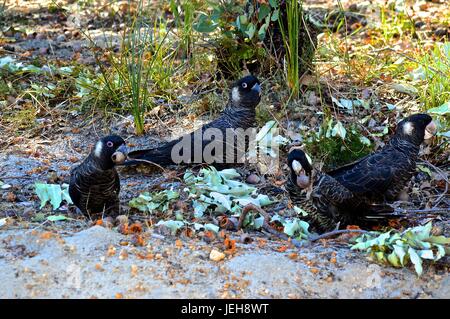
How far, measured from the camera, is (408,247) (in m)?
3.66

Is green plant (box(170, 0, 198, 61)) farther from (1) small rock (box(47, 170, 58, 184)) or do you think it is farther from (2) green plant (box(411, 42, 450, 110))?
(2) green plant (box(411, 42, 450, 110))

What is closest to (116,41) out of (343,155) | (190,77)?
(190,77)

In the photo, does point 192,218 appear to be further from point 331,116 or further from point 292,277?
point 331,116

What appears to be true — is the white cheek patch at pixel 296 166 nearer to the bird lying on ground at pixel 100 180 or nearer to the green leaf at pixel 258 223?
the green leaf at pixel 258 223

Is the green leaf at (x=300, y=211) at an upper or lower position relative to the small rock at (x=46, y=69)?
lower

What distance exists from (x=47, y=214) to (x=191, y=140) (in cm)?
137

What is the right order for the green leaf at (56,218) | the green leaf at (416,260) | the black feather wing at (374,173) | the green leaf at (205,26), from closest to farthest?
the green leaf at (416,260), the green leaf at (56,218), the black feather wing at (374,173), the green leaf at (205,26)

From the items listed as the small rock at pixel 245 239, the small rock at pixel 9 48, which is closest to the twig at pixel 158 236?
the small rock at pixel 245 239

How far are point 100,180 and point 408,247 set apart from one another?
76.8 inches

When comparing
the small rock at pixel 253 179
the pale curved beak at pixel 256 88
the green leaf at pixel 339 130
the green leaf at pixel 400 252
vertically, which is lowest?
the small rock at pixel 253 179

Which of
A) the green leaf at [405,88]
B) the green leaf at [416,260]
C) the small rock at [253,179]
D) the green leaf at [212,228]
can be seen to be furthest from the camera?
the green leaf at [405,88]

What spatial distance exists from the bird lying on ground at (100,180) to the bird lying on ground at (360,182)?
1103 mm

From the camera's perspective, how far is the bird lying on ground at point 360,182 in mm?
4320
